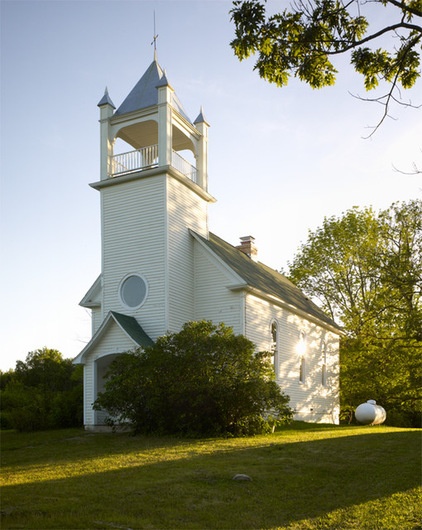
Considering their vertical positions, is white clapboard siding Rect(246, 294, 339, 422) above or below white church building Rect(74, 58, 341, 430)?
below

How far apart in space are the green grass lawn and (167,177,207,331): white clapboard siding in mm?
8745

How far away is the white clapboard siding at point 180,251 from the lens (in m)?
23.8

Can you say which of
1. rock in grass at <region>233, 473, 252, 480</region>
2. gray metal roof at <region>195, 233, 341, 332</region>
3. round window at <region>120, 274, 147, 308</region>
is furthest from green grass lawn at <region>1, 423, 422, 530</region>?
gray metal roof at <region>195, 233, 341, 332</region>

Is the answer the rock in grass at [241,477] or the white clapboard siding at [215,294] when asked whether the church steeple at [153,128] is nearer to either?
the white clapboard siding at [215,294]

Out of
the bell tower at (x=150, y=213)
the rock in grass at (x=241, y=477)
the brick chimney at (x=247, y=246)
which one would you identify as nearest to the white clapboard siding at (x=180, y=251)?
the bell tower at (x=150, y=213)

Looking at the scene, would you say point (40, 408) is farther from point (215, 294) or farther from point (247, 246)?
point (247, 246)

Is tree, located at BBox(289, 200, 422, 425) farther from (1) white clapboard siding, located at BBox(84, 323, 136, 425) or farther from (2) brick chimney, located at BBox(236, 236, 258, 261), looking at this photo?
(1) white clapboard siding, located at BBox(84, 323, 136, 425)

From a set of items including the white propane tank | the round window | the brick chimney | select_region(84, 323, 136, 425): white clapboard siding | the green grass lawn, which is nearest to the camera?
the green grass lawn

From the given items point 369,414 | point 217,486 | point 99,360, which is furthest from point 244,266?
point 217,486

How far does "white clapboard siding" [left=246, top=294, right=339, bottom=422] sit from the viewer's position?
25188mm

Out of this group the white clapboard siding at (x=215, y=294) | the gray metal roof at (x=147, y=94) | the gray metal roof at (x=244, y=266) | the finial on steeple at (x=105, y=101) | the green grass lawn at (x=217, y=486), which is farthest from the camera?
the finial on steeple at (x=105, y=101)

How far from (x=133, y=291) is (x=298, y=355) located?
9.66m

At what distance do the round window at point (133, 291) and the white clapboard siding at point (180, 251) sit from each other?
1.31 metres

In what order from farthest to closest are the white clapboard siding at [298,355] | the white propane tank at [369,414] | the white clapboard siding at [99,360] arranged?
the white propane tank at [369,414], the white clapboard siding at [298,355], the white clapboard siding at [99,360]
